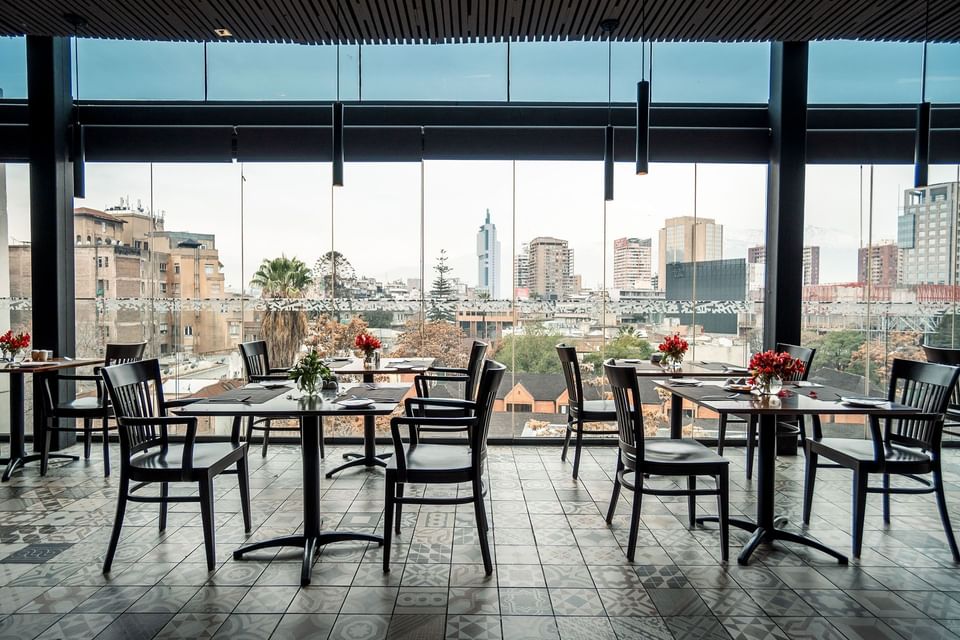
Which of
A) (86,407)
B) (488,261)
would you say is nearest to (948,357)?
(488,261)

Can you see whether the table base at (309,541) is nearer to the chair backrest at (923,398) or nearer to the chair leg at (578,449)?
the chair leg at (578,449)

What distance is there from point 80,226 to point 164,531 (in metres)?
4.06

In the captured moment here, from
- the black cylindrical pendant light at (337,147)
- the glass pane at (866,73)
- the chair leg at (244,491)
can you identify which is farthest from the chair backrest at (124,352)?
the glass pane at (866,73)

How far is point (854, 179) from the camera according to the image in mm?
6254

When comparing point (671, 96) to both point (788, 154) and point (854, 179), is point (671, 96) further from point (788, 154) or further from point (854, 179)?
point (854, 179)

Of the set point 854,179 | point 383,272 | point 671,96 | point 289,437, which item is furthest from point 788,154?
point 289,437

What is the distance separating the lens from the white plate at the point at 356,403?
334 centimetres

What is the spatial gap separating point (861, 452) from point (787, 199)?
10.3ft

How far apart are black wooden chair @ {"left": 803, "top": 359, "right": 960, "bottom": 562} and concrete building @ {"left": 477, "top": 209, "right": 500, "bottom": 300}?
340 cm

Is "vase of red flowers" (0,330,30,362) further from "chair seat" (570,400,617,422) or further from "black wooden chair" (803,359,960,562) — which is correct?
"black wooden chair" (803,359,960,562)

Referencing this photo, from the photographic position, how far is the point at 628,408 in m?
3.57

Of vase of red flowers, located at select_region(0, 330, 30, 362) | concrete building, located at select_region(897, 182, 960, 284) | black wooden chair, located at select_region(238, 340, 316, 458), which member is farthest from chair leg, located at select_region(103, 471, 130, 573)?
concrete building, located at select_region(897, 182, 960, 284)

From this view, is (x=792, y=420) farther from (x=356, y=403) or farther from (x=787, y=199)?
(x=356, y=403)

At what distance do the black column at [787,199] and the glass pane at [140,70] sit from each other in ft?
19.7
